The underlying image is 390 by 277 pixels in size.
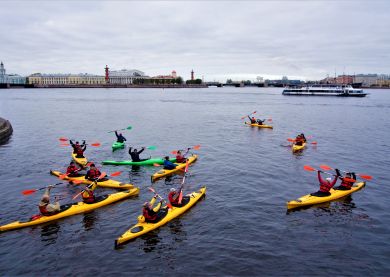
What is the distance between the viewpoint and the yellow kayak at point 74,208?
19766 millimetres

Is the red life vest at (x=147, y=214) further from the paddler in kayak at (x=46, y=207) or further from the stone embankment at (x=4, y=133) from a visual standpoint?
the stone embankment at (x=4, y=133)

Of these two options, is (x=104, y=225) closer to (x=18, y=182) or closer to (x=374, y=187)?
(x=18, y=182)

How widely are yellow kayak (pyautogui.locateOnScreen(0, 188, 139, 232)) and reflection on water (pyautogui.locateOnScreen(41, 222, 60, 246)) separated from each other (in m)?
0.51

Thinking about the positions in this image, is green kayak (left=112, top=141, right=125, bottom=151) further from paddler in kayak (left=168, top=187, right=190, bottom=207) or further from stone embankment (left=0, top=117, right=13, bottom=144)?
paddler in kayak (left=168, top=187, right=190, bottom=207)

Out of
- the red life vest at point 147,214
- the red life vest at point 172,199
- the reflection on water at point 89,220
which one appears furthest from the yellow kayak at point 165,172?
the red life vest at point 147,214

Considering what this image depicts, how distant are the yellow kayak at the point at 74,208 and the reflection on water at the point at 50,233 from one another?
51cm

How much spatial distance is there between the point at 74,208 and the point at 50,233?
2570 mm

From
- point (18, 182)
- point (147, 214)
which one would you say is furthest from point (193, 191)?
point (18, 182)

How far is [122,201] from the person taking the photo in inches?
947

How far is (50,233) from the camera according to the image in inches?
764

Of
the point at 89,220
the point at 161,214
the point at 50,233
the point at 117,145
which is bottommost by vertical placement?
the point at 50,233

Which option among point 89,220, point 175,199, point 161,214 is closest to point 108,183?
point 89,220

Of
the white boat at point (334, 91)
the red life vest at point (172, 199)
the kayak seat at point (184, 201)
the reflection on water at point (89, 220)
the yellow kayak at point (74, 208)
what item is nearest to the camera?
the yellow kayak at point (74, 208)

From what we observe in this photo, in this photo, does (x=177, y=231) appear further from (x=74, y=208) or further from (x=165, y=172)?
(x=165, y=172)
